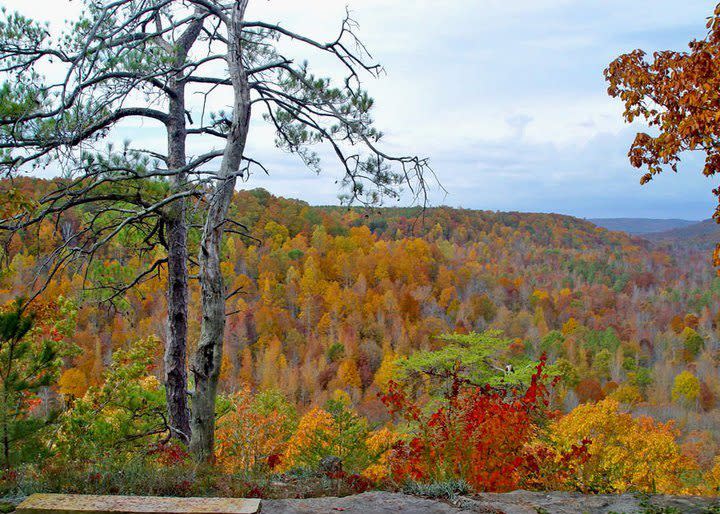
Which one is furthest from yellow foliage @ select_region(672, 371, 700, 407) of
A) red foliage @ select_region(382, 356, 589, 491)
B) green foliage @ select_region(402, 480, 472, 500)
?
green foliage @ select_region(402, 480, 472, 500)

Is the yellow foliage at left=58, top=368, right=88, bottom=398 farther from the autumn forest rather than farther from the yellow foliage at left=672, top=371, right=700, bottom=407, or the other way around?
the yellow foliage at left=672, top=371, right=700, bottom=407

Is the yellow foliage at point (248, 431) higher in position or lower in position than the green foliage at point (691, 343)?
higher

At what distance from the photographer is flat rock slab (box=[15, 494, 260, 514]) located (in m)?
4.23

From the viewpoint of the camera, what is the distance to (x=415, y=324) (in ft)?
284

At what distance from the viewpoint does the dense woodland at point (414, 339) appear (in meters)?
9.78

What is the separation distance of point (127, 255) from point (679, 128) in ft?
25.2

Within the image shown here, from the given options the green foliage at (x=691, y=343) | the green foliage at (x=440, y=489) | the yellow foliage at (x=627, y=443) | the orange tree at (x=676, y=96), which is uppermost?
the orange tree at (x=676, y=96)

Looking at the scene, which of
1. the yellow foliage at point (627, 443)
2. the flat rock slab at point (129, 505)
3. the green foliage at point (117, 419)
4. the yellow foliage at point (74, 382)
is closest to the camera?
the flat rock slab at point (129, 505)

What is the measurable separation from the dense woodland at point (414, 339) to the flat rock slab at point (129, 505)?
34.8 inches

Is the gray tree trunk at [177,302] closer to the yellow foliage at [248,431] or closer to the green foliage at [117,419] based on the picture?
the green foliage at [117,419]

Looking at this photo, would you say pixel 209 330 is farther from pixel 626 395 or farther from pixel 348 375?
pixel 626 395

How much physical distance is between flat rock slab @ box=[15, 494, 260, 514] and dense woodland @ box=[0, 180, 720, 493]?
34.8 inches

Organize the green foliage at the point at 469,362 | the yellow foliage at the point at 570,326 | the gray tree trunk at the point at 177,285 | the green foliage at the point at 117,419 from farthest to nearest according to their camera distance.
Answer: the yellow foliage at the point at 570,326, the green foliage at the point at 469,362, the gray tree trunk at the point at 177,285, the green foliage at the point at 117,419

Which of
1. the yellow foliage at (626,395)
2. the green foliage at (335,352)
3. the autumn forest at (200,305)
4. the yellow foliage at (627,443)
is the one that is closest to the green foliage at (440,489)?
the autumn forest at (200,305)
